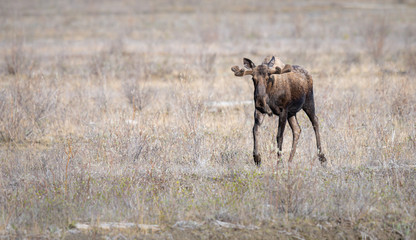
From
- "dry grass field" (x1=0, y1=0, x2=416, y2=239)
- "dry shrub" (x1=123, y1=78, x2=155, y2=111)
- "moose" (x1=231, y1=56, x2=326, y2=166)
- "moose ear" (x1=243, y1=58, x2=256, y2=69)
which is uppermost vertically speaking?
"moose ear" (x1=243, y1=58, x2=256, y2=69)

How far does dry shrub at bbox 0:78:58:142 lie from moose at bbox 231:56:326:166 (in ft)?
16.4

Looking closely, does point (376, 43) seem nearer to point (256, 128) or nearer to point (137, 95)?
point (137, 95)

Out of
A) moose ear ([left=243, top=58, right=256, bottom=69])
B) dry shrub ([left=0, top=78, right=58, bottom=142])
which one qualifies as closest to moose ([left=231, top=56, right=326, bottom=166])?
moose ear ([left=243, top=58, right=256, bottom=69])

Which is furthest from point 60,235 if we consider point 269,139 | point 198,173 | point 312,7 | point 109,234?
point 312,7

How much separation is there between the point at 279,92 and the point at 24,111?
584 centimetres

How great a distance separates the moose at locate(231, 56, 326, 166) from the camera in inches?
245

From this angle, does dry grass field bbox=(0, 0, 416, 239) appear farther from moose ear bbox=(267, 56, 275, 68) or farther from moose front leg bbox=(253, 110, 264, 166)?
moose ear bbox=(267, 56, 275, 68)

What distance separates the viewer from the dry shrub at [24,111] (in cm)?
938

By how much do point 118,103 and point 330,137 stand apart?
618 cm

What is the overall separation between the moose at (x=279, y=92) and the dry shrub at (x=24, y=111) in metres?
5.01

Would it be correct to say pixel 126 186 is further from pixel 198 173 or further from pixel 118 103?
pixel 118 103

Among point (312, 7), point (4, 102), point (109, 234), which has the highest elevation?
point (312, 7)

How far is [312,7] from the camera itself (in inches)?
2125

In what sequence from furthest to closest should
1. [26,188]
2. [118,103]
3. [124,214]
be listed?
1. [118,103]
2. [26,188]
3. [124,214]
